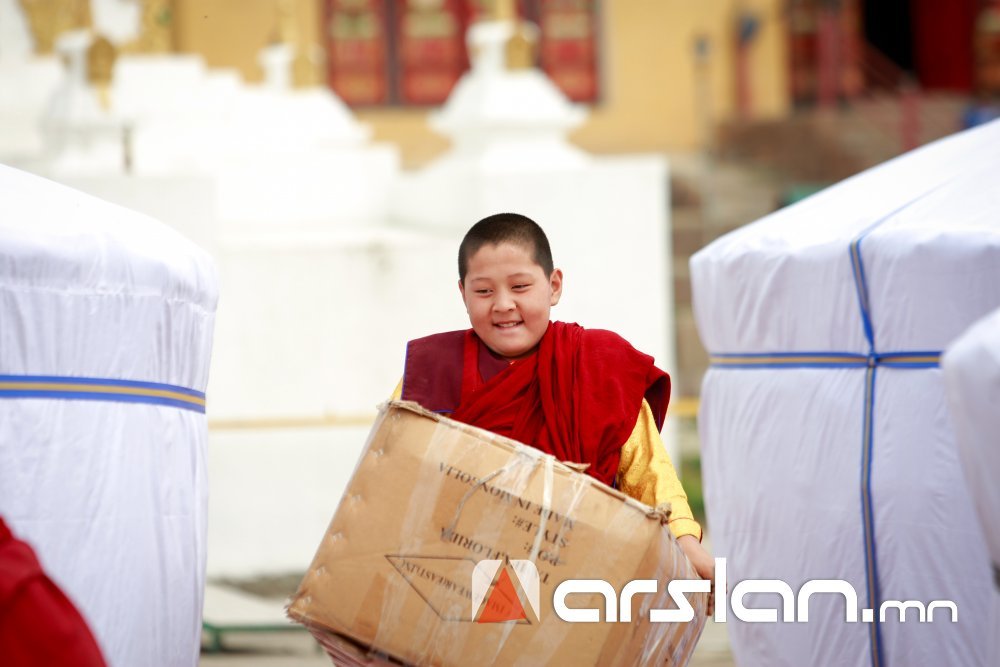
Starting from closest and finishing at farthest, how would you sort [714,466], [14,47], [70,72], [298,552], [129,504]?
[129,504] → [714,466] → [298,552] → [70,72] → [14,47]

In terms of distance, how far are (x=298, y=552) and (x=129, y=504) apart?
343 cm

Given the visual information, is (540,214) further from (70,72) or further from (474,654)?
(474,654)

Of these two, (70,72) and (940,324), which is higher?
(70,72)

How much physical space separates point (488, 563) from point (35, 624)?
678 millimetres

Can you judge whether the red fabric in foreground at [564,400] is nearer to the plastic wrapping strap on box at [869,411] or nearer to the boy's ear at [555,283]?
the boy's ear at [555,283]

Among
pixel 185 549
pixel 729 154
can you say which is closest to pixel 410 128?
pixel 729 154

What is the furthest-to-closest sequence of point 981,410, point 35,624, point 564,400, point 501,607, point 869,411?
point 869,411
point 564,400
point 501,607
point 981,410
point 35,624

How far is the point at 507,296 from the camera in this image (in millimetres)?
2623

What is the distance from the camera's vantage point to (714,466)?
3.94 meters

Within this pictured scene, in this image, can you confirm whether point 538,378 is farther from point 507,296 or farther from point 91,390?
point 91,390

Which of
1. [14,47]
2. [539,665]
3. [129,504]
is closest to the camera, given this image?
[539,665]

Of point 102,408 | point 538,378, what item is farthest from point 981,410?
point 102,408

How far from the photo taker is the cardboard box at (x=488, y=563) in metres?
2.37

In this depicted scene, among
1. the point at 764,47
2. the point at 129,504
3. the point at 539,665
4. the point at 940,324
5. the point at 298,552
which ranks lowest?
the point at 298,552
